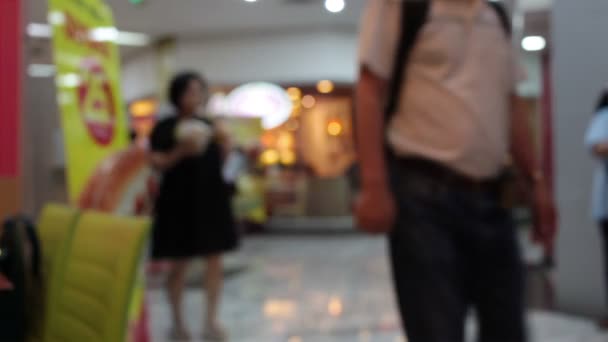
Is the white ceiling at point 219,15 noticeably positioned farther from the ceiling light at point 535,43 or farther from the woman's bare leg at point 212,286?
the woman's bare leg at point 212,286

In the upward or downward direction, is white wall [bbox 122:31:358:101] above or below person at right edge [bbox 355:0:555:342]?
above

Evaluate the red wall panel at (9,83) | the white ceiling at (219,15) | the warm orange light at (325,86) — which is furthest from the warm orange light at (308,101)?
the red wall panel at (9,83)

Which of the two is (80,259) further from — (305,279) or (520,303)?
(305,279)

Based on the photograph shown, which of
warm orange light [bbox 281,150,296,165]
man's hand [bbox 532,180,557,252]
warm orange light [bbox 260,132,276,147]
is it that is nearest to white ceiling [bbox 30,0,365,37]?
man's hand [bbox 532,180,557,252]

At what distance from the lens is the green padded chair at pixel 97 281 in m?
1.14

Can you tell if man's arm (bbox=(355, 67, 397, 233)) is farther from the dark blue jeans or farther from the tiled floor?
the tiled floor

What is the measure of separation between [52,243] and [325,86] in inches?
299

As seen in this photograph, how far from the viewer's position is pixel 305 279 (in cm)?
477

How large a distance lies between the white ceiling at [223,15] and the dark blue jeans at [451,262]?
663mm

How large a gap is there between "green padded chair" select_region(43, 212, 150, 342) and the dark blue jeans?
52 centimetres

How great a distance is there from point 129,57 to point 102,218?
2.81 meters

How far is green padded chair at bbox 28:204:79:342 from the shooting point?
1.53 metres

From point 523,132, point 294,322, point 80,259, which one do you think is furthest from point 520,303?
point 294,322

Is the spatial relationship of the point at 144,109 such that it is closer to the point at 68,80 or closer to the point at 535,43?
the point at 535,43
